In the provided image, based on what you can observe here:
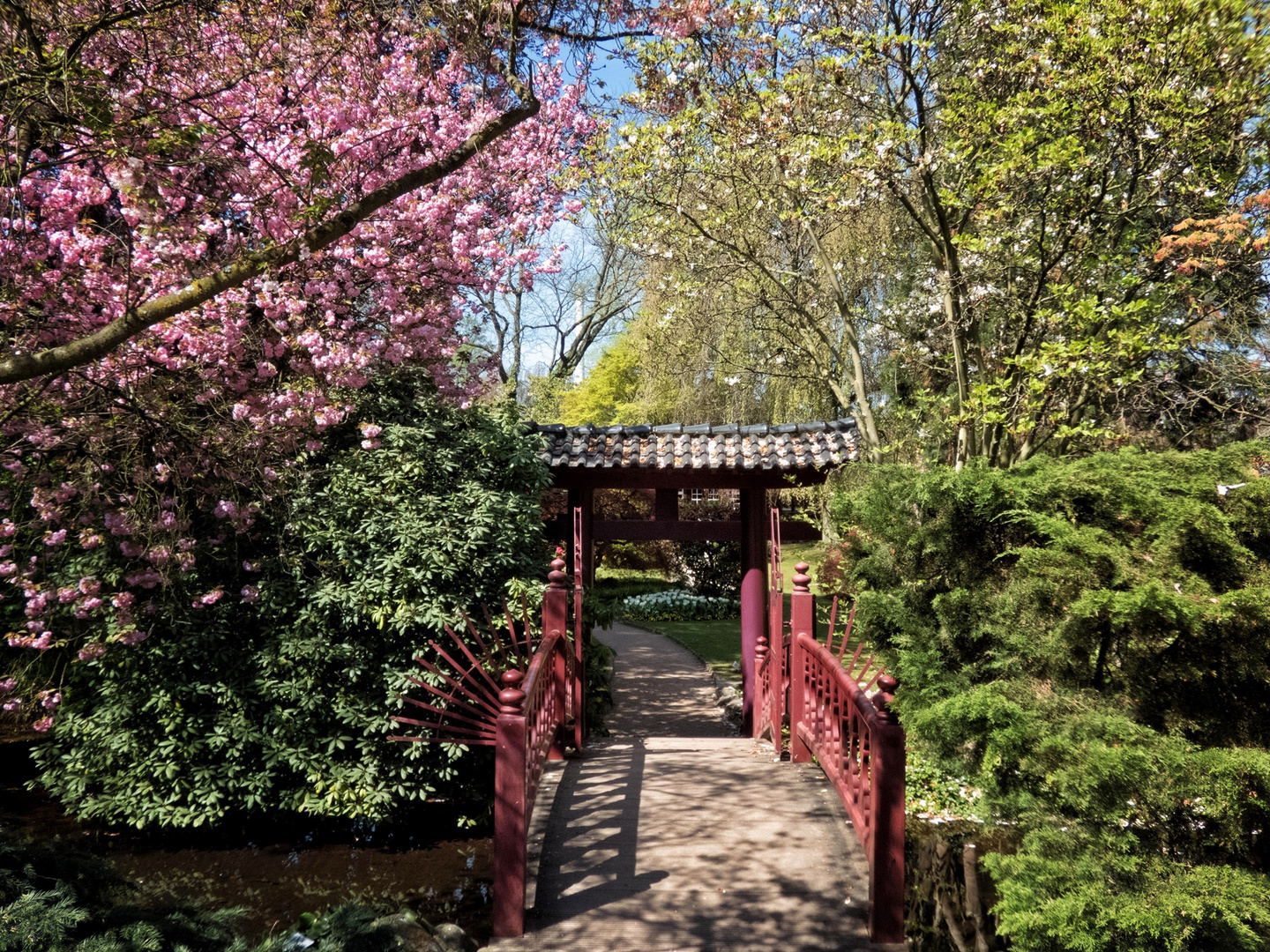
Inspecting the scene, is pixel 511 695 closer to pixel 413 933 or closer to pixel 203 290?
pixel 413 933

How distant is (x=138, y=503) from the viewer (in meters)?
5.90

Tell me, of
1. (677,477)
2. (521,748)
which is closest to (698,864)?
(521,748)

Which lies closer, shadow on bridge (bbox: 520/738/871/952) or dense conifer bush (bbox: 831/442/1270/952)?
dense conifer bush (bbox: 831/442/1270/952)

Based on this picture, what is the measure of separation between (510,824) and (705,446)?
5.73 m

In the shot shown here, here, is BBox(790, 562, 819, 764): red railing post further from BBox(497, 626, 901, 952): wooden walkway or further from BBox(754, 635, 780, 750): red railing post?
BBox(754, 635, 780, 750): red railing post

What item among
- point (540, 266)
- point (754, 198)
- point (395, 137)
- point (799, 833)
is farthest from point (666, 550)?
point (799, 833)

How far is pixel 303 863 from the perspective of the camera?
6.28 meters

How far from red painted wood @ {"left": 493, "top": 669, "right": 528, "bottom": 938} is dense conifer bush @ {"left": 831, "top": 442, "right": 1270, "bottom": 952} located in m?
1.83

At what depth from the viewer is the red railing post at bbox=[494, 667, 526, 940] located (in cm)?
386

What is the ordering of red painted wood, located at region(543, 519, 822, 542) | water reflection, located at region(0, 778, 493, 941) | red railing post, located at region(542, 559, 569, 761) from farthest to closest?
red painted wood, located at region(543, 519, 822, 542), red railing post, located at region(542, 559, 569, 761), water reflection, located at region(0, 778, 493, 941)

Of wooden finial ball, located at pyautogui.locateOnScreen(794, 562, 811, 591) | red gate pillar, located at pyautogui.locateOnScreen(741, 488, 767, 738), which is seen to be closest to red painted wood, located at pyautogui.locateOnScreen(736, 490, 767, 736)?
red gate pillar, located at pyautogui.locateOnScreen(741, 488, 767, 738)

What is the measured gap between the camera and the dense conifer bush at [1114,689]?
301 cm

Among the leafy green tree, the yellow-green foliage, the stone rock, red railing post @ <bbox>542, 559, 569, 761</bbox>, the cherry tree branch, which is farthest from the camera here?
the yellow-green foliage

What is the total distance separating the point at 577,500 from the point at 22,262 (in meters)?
5.64
